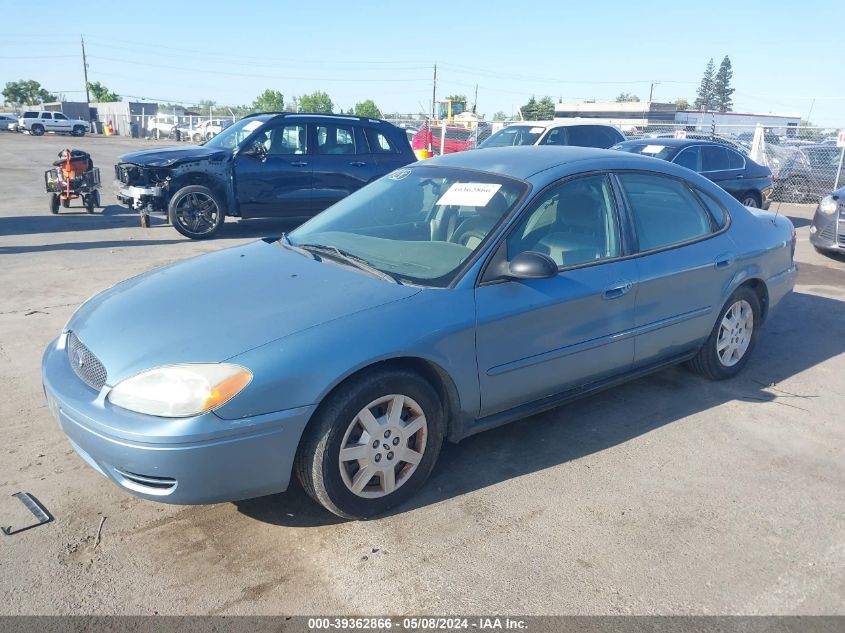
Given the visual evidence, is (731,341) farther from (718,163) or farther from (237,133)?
(237,133)

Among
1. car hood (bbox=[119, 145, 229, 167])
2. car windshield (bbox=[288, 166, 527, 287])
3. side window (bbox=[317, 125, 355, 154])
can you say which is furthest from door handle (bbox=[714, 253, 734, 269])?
car hood (bbox=[119, 145, 229, 167])

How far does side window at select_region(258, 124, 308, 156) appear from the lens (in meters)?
10.1

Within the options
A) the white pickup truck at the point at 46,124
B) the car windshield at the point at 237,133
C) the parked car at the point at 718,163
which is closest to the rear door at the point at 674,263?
the parked car at the point at 718,163

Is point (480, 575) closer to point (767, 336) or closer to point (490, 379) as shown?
point (490, 379)

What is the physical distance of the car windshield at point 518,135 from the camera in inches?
519

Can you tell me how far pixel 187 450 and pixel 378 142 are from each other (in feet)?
29.4

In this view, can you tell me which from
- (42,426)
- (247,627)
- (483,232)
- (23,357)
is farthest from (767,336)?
(23,357)

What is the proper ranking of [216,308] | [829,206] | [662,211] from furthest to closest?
[829,206] < [662,211] < [216,308]

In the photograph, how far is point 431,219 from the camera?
12.8 ft

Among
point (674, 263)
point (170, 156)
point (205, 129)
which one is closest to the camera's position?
point (674, 263)

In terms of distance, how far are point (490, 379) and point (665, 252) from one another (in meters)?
1.57

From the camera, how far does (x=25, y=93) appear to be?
88125 millimetres

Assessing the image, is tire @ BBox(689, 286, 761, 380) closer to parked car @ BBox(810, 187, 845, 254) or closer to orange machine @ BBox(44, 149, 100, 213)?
parked car @ BBox(810, 187, 845, 254)

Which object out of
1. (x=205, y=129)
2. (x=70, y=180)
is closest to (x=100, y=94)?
(x=205, y=129)
